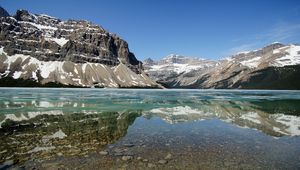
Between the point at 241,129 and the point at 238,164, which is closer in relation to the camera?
the point at 238,164

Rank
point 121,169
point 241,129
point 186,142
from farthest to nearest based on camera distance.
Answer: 1. point 241,129
2. point 186,142
3. point 121,169

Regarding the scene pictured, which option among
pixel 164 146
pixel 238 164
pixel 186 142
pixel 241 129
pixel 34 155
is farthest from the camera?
pixel 241 129

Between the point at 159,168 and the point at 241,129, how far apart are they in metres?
17.7

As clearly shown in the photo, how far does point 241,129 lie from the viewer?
31.1 meters

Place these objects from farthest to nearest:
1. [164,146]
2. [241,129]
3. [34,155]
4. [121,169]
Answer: [241,129], [164,146], [34,155], [121,169]

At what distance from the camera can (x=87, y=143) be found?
22688 millimetres

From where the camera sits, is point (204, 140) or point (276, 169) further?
point (204, 140)

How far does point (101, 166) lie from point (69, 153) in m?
3.92

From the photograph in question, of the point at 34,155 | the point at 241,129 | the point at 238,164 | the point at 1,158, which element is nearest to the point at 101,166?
the point at 34,155

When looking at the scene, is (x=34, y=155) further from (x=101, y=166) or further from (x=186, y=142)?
(x=186, y=142)

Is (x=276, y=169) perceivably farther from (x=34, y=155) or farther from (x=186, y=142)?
(x=34, y=155)

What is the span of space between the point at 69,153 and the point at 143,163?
5.54m

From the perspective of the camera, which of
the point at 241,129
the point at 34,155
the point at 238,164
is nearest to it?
the point at 238,164

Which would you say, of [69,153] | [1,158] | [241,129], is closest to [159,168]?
[69,153]
